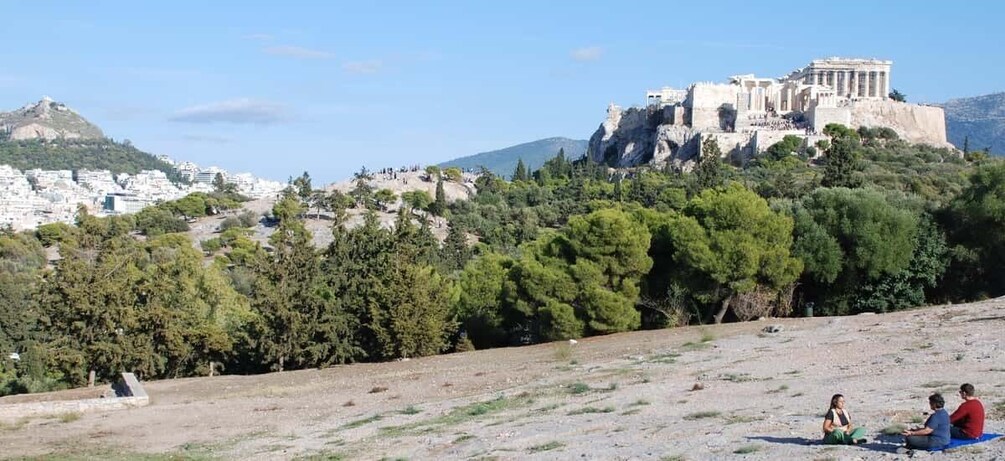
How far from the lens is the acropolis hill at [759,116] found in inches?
3844

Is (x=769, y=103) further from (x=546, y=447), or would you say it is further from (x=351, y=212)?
(x=546, y=447)

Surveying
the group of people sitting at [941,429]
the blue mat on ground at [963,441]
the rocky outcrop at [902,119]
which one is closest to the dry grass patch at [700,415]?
the group of people sitting at [941,429]

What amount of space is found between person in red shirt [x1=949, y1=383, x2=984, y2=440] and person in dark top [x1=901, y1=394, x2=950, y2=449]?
0.98 ft

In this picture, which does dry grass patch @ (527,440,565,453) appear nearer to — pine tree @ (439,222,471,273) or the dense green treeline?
the dense green treeline

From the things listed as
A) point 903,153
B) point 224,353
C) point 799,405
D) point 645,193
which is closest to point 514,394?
point 799,405

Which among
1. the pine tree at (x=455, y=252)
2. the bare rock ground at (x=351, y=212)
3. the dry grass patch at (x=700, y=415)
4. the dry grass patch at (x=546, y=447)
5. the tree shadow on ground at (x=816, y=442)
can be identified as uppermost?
the bare rock ground at (x=351, y=212)

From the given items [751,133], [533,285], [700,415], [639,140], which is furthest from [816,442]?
[639,140]

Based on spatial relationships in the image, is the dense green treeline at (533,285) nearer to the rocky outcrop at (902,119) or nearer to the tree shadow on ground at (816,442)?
the tree shadow on ground at (816,442)

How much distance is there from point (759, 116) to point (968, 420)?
316 ft

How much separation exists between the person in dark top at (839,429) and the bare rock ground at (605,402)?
15 cm

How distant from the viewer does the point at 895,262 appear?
3200 cm

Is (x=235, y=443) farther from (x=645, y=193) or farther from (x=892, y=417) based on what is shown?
(x=645, y=193)

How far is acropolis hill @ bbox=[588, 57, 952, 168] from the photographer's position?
9762cm

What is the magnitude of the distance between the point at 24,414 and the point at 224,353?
991 centimetres
